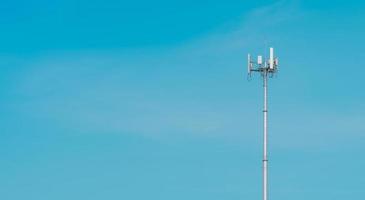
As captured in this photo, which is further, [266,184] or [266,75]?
[266,75]

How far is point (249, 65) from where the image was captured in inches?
1674

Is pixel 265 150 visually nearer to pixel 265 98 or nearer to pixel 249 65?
pixel 265 98

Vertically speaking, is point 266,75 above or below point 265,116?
above

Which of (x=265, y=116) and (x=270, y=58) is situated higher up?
(x=270, y=58)

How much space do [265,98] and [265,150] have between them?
15.4 ft

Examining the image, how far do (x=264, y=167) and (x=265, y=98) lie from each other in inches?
242

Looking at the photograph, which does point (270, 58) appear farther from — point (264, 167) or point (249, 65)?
point (264, 167)

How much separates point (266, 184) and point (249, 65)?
1091cm

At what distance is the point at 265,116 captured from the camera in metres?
41.0

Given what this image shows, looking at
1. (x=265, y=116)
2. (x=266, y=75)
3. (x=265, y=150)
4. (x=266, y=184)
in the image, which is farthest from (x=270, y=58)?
(x=266, y=184)

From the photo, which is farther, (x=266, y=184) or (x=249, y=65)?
(x=249, y=65)

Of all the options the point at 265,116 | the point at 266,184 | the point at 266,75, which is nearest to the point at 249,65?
the point at 266,75

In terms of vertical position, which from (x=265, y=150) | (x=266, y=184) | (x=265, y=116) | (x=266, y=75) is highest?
(x=266, y=75)

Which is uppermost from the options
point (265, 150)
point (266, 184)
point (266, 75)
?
point (266, 75)
